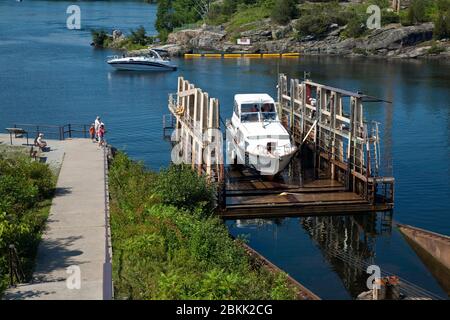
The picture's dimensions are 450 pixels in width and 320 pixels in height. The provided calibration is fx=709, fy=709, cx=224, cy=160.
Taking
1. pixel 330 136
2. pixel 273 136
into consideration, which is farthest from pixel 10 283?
pixel 330 136

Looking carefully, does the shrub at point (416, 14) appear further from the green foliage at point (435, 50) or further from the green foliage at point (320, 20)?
the green foliage at point (320, 20)

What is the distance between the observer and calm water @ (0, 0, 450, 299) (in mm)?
28641

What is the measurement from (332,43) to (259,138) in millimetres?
77203

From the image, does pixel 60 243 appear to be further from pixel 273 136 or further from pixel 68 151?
pixel 273 136

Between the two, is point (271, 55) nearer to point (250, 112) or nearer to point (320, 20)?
point (320, 20)

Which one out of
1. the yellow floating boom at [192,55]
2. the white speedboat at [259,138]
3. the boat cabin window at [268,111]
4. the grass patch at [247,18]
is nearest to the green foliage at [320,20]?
the grass patch at [247,18]

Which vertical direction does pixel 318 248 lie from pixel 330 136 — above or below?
below

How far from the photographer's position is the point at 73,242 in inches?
852

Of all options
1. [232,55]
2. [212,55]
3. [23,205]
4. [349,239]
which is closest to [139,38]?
[212,55]

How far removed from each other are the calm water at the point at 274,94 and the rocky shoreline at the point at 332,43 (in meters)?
7.70

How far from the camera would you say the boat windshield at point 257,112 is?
124ft

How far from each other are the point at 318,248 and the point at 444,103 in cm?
3891

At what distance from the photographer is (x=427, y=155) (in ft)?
145
